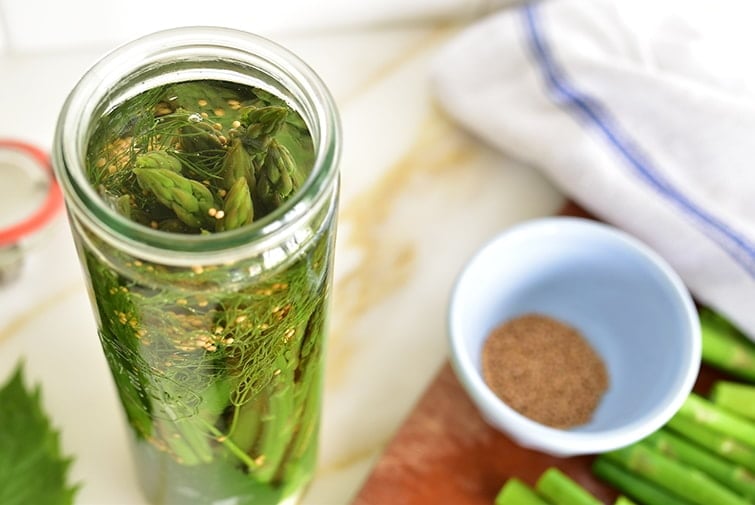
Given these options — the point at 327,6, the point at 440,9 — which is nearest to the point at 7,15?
the point at 327,6

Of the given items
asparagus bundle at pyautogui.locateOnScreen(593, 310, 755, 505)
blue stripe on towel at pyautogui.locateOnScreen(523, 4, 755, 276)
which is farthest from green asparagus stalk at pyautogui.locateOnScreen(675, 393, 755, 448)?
blue stripe on towel at pyautogui.locateOnScreen(523, 4, 755, 276)

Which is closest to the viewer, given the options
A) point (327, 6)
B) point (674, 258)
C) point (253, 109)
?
point (253, 109)

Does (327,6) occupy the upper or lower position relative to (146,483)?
upper

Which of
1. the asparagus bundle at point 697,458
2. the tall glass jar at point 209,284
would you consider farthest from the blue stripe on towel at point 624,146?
the tall glass jar at point 209,284

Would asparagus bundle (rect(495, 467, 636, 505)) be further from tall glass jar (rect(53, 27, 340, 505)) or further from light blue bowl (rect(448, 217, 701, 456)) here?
tall glass jar (rect(53, 27, 340, 505))

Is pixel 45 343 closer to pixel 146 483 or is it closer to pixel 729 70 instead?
pixel 146 483
